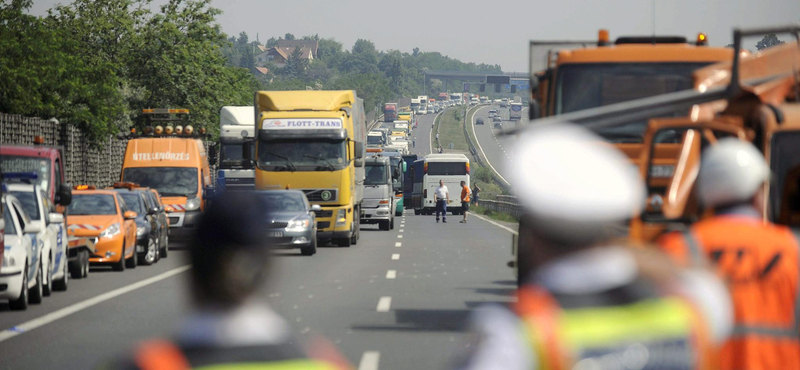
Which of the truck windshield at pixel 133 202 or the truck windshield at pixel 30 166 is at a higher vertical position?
the truck windshield at pixel 30 166

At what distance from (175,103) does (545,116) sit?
52.4m

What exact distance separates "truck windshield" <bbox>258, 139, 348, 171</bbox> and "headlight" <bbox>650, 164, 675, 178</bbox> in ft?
63.3

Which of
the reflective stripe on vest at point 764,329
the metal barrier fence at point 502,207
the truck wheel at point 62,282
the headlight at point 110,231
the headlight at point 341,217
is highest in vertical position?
the reflective stripe on vest at point 764,329

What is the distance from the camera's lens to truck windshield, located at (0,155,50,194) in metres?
20.9

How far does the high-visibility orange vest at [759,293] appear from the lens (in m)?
4.20

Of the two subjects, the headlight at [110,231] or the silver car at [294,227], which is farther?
the silver car at [294,227]

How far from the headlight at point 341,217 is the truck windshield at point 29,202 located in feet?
40.7

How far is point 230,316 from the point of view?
9.30 feet

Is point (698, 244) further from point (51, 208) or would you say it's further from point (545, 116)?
point (51, 208)

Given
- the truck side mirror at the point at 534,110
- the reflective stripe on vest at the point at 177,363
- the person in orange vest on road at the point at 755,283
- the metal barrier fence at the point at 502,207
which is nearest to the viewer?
the reflective stripe on vest at the point at 177,363

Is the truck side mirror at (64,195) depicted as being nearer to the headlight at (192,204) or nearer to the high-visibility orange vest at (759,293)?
the headlight at (192,204)

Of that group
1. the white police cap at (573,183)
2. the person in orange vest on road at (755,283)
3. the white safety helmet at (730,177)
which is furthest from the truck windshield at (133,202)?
the white police cap at (573,183)

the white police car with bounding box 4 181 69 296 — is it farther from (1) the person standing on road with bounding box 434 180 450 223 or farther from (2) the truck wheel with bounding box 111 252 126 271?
(1) the person standing on road with bounding box 434 180 450 223

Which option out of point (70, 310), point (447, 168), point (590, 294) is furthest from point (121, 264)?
point (447, 168)
